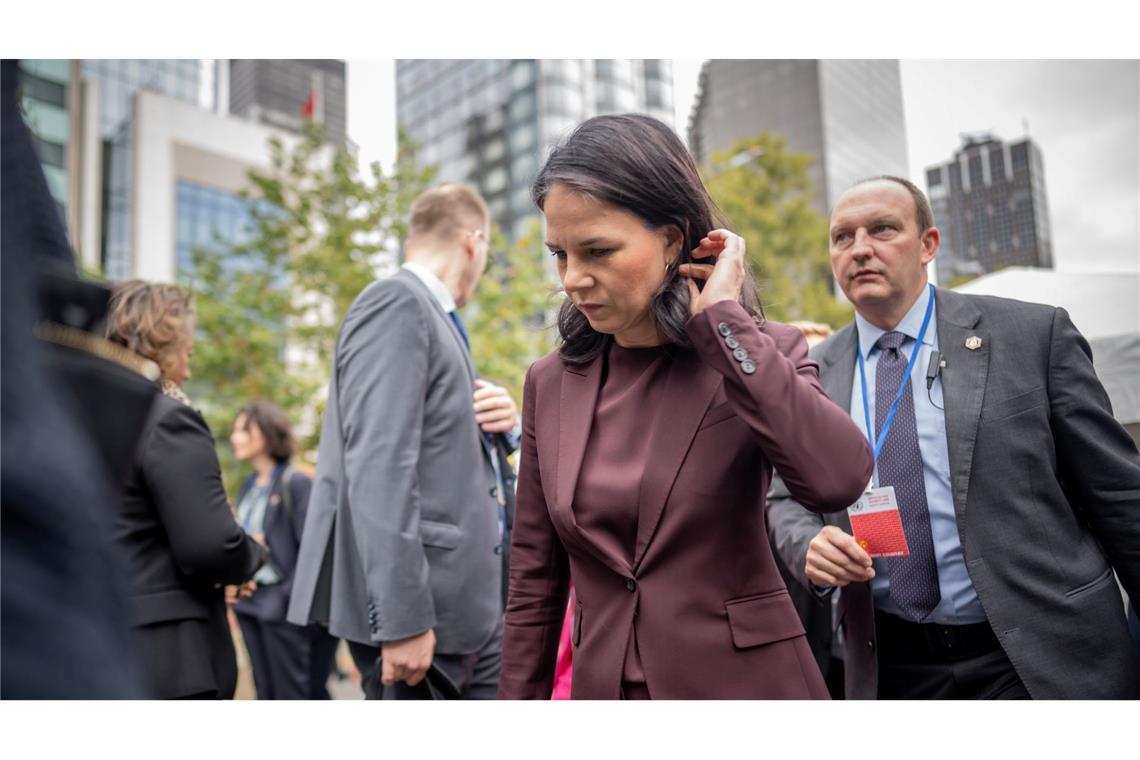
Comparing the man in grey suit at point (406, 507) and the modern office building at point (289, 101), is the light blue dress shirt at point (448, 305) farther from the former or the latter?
the modern office building at point (289, 101)

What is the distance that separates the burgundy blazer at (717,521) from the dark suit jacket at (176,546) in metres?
1.41

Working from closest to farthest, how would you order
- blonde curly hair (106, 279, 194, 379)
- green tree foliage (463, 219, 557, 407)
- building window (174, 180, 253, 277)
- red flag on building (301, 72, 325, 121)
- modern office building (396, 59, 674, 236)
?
blonde curly hair (106, 279, 194, 379), red flag on building (301, 72, 325, 121), green tree foliage (463, 219, 557, 407), building window (174, 180, 253, 277), modern office building (396, 59, 674, 236)

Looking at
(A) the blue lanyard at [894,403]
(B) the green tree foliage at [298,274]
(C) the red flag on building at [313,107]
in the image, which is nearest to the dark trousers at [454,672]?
(A) the blue lanyard at [894,403]

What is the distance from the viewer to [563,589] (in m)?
2.03

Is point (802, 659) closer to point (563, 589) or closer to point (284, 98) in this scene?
point (563, 589)

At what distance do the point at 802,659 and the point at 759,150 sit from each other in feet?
21.3

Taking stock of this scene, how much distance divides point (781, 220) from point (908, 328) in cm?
714

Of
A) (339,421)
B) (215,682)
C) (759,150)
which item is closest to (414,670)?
(215,682)

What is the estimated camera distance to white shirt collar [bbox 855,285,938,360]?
97.3 inches

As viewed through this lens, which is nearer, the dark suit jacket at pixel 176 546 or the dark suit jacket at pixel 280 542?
the dark suit jacket at pixel 176 546

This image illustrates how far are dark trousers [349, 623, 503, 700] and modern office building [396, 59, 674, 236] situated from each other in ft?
113

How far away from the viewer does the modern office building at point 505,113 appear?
39.9 m

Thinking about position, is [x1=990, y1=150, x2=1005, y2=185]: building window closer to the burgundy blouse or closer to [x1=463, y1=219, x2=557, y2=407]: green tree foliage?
the burgundy blouse

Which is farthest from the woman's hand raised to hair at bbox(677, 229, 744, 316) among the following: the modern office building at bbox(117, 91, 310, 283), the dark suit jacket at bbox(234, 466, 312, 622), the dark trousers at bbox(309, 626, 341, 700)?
the modern office building at bbox(117, 91, 310, 283)
